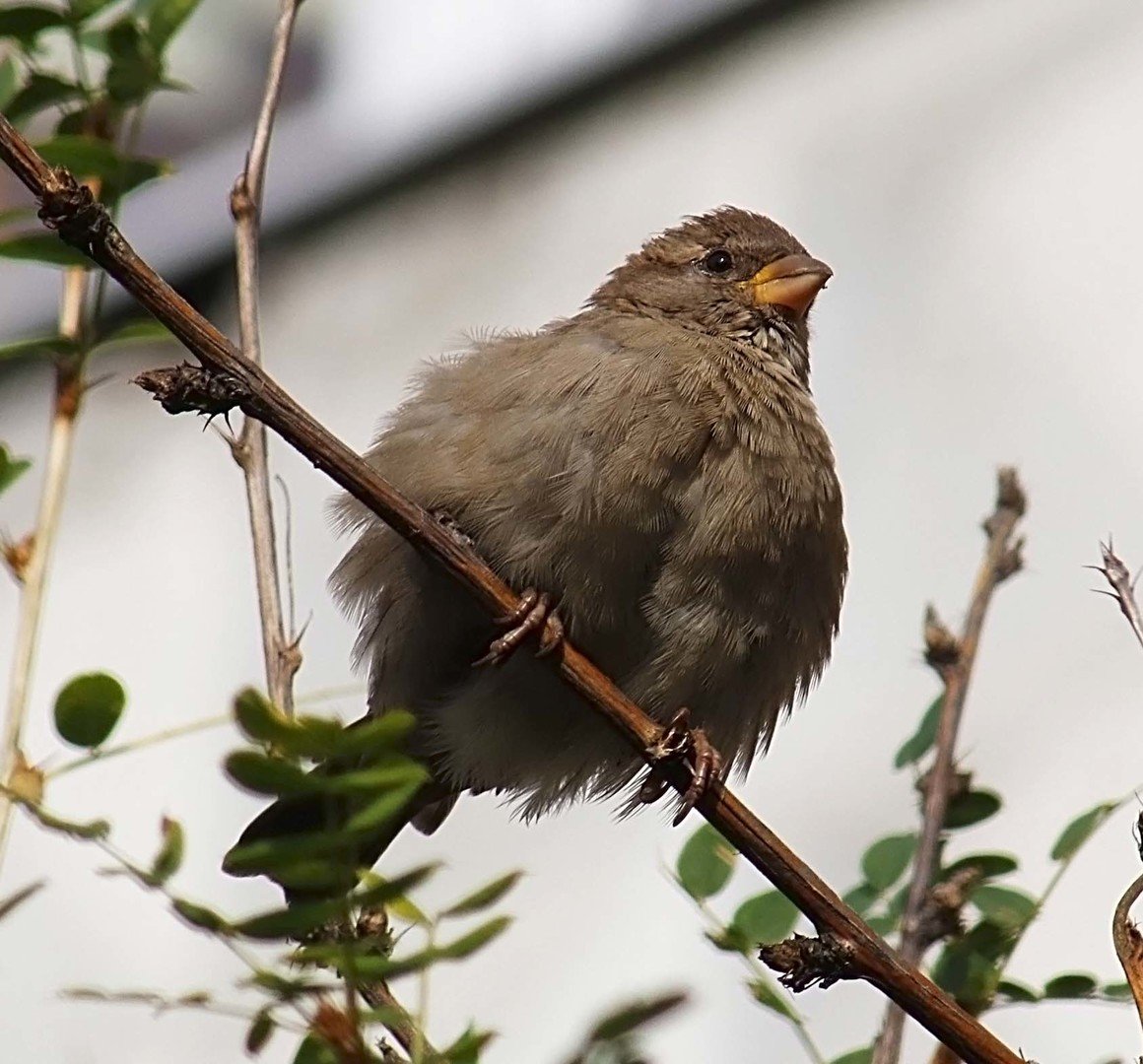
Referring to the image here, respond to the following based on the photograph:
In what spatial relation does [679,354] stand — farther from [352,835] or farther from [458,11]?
[458,11]

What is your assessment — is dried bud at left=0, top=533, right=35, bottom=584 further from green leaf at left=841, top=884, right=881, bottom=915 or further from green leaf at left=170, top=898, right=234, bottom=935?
green leaf at left=841, top=884, right=881, bottom=915

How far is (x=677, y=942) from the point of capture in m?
7.52

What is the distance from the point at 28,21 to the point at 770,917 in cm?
175

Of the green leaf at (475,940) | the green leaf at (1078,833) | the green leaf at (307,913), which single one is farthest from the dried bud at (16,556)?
the green leaf at (1078,833)

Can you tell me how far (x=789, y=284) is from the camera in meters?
4.13

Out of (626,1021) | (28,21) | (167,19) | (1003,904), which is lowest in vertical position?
(626,1021)

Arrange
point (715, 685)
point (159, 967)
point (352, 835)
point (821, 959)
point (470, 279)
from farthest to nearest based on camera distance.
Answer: point (470, 279), point (159, 967), point (715, 685), point (821, 959), point (352, 835)

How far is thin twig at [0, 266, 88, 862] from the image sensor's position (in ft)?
7.48

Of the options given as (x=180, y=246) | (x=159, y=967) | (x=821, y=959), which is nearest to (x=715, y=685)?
(x=821, y=959)

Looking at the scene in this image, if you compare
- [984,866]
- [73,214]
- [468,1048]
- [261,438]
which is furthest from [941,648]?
[73,214]

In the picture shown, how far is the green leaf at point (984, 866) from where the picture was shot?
2.94 meters

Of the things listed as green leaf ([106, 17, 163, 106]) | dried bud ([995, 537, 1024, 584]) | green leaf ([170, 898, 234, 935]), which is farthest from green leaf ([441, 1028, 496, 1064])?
dried bud ([995, 537, 1024, 584])

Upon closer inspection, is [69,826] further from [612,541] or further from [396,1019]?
[612,541]

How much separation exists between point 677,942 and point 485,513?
4502mm
